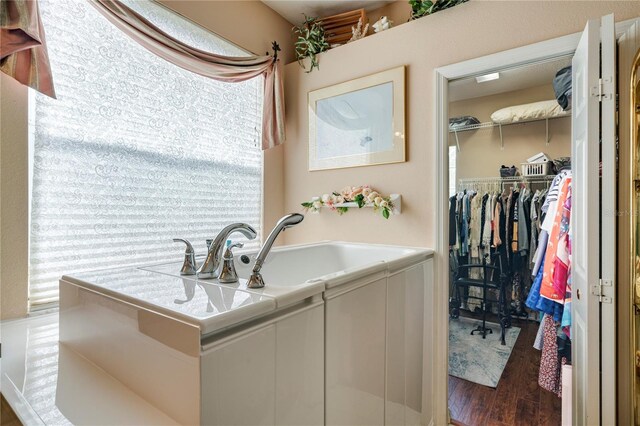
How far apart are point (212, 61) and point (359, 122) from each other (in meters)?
1.00

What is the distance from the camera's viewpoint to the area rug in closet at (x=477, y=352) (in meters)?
2.29

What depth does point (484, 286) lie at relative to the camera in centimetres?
299

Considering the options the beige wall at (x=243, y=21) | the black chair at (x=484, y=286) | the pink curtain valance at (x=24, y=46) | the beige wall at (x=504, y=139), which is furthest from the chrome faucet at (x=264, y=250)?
the beige wall at (x=504, y=139)

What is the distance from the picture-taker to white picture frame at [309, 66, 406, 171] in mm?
1988

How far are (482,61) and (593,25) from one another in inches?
19.6

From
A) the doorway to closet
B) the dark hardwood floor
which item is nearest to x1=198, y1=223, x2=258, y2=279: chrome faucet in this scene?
the dark hardwood floor

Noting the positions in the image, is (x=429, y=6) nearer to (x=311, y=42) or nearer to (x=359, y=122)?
(x=359, y=122)

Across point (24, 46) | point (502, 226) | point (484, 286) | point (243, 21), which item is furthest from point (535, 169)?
point (24, 46)

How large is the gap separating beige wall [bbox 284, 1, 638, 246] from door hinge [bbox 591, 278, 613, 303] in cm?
76

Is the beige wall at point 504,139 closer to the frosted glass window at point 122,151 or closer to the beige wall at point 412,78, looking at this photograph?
the beige wall at point 412,78

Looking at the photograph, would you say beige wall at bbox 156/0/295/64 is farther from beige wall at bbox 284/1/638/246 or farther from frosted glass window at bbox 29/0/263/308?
beige wall at bbox 284/1/638/246

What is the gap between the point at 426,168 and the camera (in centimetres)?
188

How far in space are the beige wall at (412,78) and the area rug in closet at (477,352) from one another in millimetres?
1171

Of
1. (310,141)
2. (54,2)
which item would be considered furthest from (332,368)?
(54,2)
